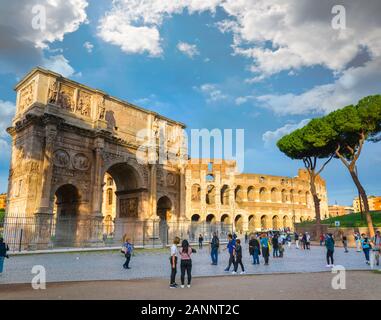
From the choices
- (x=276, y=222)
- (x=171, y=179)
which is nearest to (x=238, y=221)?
(x=276, y=222)

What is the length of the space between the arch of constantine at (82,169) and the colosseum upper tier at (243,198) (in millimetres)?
19015

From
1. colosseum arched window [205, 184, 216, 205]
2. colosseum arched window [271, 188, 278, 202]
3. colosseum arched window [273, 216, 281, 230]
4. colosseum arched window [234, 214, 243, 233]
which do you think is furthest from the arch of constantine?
colosseum arched window [273, 216, 281, 230]

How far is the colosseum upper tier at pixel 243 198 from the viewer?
48.3 meters

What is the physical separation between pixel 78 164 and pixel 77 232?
14.6ft

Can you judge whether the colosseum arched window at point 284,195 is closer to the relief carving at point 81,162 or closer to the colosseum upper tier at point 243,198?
the colosseum upper tier at point 243,198

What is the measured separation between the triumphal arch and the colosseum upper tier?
64.7 ft

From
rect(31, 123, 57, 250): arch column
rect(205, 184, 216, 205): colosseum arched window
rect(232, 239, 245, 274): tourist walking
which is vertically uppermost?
rect(205, 184, 216, 205): colosseum arched window

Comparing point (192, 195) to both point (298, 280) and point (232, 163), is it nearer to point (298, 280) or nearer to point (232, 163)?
point (232, 163)

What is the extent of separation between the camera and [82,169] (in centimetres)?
2186

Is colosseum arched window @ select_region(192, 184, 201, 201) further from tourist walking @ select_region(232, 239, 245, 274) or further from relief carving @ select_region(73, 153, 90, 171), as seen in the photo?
tourist walking @ select_region(232, 239, 245, 274)

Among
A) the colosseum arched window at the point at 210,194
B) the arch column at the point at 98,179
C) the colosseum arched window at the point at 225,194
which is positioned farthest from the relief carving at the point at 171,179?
the colosseum arched window at the point at 225,194

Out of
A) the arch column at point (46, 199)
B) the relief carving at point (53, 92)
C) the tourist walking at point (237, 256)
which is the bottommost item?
the tourist walking at point (237, 256)

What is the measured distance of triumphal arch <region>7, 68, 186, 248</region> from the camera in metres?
19.1
